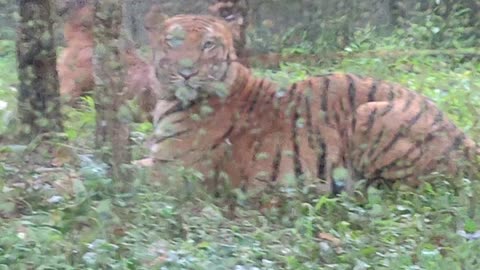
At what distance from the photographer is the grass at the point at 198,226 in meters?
3.58

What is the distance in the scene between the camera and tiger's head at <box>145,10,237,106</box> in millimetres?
5020

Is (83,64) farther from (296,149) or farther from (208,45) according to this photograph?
(296,149)

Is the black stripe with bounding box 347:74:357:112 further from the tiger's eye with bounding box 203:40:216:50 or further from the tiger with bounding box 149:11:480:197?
the tiger's eye with bounding box 203:40:216:50

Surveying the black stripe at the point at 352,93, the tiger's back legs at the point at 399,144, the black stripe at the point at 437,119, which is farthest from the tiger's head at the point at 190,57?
the black stripe at the point at 437,119

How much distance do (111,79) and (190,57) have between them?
0.98 metres

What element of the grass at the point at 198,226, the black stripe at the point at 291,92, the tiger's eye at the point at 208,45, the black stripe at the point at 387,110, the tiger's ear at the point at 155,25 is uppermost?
the tiger's ear at the point at 155,25

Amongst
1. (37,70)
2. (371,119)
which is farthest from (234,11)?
(37,70)

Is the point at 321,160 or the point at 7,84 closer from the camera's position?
the point at 321,160

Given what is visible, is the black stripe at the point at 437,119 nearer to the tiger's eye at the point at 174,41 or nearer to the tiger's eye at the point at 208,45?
the tiger's eye at the point at 208,45

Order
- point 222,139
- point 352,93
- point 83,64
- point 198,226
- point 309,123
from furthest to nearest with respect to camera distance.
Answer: point 83,64 → point 352,93 → point 309,123 → point 222,139 → point 198,226

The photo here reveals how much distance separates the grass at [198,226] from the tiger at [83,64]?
1.07 m

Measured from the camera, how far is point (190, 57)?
5.04m

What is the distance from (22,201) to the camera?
395 centimetres

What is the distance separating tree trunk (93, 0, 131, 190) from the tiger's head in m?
0.84
